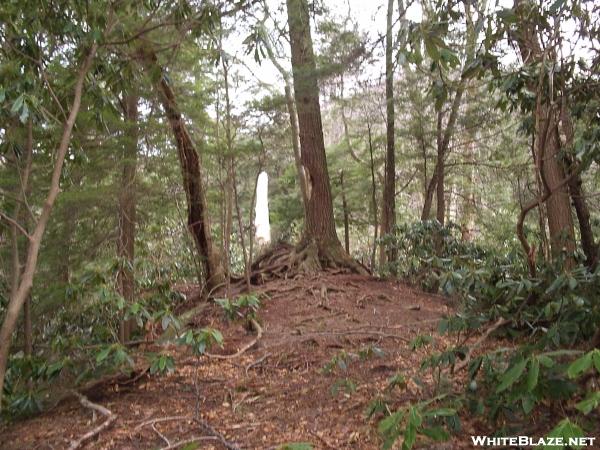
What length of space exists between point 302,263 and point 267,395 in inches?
174

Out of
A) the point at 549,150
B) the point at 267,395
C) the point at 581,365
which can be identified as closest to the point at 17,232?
the point at 267,395

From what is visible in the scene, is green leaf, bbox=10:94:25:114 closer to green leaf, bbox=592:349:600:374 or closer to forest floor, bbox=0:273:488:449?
forest floor, bbox=0:273:488:449

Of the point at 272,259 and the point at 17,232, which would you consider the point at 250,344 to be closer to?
the point at 17,232

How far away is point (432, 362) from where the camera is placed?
9.78 feet

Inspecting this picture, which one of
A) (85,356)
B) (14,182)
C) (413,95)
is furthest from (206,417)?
(413,95)

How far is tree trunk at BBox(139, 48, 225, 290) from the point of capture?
725 cm


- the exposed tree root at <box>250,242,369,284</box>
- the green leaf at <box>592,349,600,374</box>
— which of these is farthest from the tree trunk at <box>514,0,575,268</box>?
the exposed tree root at <box>250,242,369,284</box>

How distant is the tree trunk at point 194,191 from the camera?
23.8ft

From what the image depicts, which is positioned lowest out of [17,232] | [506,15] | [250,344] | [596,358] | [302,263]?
[250,344]

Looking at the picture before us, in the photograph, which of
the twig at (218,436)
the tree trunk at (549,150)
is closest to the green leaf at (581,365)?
the tree trunk at (549,150)

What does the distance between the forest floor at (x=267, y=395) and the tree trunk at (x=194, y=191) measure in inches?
60.4

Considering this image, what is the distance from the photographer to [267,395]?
4.36 meters

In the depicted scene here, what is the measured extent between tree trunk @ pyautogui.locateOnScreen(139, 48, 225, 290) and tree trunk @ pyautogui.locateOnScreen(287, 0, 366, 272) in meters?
1.53

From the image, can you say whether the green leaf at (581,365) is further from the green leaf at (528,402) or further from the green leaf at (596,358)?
the green leaf at (528,402)
